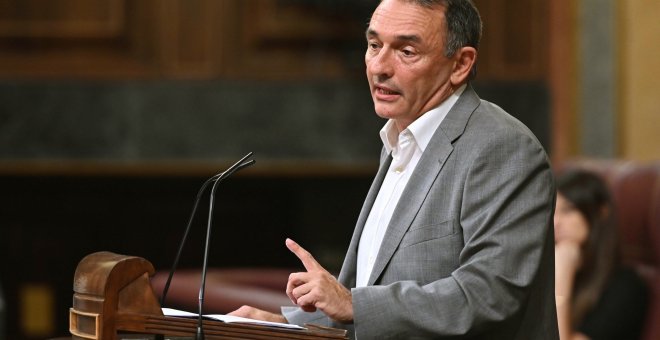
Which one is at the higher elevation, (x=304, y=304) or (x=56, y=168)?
(x=304, y=304)

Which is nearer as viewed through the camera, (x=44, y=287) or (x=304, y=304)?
(x=304, y=304)

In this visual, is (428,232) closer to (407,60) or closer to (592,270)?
(407,60)

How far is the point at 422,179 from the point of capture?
1.96m

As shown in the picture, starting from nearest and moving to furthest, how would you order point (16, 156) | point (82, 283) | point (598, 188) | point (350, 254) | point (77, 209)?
point (82, 283), point (350, 254), point (598, 188), point (16, 156), point (77, 209)

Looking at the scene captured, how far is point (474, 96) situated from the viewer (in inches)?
80.0

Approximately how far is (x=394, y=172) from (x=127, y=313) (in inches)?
23.4

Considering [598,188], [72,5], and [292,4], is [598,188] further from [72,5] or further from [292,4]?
[72,5]

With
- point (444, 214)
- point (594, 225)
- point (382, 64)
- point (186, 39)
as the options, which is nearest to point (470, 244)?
point (444, 214)

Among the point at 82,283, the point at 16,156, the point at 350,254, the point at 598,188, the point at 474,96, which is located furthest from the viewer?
the point at 16,156

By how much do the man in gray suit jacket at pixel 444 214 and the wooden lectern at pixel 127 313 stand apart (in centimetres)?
8

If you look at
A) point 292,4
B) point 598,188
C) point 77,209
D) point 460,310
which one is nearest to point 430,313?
point 460,310

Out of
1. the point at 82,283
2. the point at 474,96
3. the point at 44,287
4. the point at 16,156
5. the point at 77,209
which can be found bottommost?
the point at 44,287

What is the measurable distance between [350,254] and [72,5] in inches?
120

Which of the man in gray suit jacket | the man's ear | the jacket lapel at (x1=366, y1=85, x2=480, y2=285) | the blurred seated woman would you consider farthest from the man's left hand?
the blurred seated woman
